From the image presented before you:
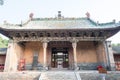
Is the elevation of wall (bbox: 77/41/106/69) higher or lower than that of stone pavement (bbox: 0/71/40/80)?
higher

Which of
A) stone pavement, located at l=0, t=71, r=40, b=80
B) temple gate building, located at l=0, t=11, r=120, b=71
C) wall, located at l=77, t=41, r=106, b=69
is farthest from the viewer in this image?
wall, located at l=77, t=41, r=106, b=69

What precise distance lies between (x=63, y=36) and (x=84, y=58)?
347cm

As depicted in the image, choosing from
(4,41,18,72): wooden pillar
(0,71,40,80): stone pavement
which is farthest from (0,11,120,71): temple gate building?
(0,71,40,80): stone pavement

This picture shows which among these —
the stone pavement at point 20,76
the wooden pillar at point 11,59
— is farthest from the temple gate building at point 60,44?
the stone pavement at point 20,76

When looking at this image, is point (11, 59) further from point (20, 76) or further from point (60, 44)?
point (60, 44)

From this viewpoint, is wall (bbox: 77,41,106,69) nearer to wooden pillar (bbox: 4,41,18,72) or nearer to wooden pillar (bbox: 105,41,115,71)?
wooden pillar (bbox: 105,41,115,71)

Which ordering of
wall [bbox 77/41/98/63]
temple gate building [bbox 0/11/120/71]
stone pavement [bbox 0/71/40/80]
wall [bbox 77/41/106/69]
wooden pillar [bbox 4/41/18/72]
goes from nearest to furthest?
stone pavement [bbox 0/71/40/80]
wooden pillar [bbox 4/41/18/72]
temple gate building [bbox 0/11/120/71]
wall [bbox 77/41/106/69]
wall [bbox 77/41/98/63]

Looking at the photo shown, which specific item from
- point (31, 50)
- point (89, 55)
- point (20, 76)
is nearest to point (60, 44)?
point (31, 50)

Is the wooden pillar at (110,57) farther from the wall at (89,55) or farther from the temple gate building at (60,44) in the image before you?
the wall at (89,55)

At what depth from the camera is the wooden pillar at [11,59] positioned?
38.5 feet

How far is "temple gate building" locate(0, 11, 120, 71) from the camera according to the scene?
12062 mm

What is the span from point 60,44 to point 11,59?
529cm

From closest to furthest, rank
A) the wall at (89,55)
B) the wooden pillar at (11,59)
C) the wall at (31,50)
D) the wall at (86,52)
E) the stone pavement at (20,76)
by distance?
the stone pavement at (20,76) < the wooden pillar at (11,59) < the wall at (89,55) < the wall at (86,52) < the wall at (31,50)

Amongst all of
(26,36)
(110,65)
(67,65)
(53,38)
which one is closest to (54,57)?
(67,65)
